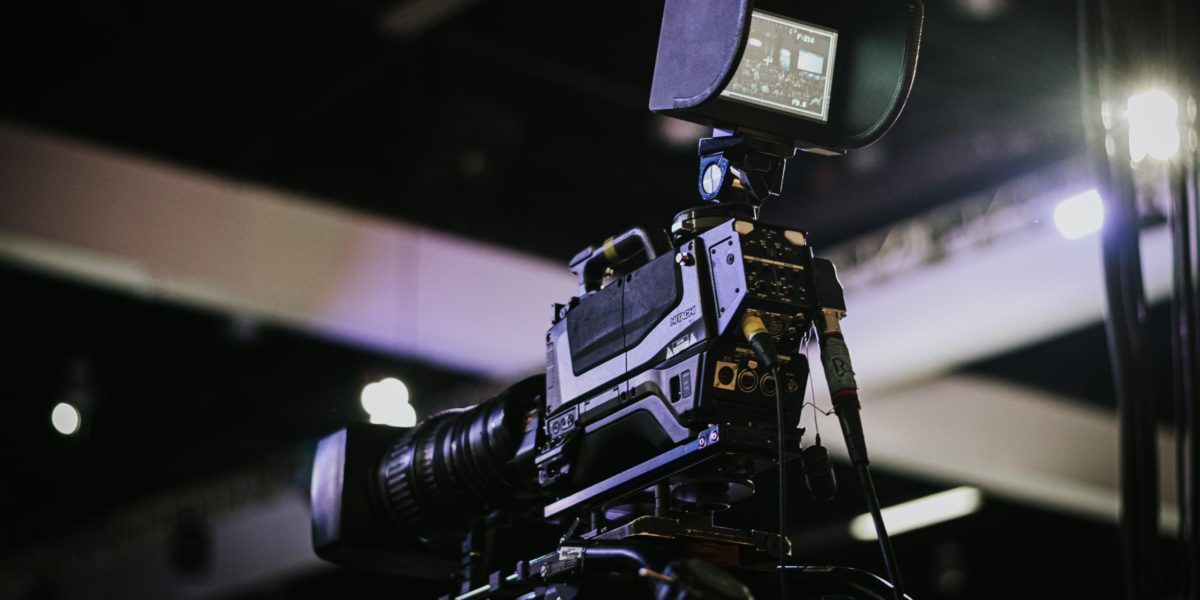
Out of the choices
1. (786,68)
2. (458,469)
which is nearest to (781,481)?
(786,68)

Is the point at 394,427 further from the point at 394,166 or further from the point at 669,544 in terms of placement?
the point at 394,166

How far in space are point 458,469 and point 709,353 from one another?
20.3 inches

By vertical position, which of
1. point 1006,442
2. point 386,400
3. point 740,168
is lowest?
point 740,168

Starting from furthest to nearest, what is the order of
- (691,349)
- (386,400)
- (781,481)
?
(386,400)
(691,349)
(781,481)

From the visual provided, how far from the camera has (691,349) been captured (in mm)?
1326

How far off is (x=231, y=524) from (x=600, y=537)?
23.4 feet

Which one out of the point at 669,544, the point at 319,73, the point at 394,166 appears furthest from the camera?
the point at 394,166

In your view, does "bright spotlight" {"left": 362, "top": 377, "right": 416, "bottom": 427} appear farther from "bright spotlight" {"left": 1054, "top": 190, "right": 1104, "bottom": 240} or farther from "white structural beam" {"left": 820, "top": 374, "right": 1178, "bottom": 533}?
"bright spotlight" {"left": 1054, "top": 190, "right": 1104, "bottom": 240}

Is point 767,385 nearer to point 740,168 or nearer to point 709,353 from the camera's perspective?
point 709,353

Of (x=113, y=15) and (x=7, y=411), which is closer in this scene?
(x=113, y=15)

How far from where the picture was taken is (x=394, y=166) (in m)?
5.35

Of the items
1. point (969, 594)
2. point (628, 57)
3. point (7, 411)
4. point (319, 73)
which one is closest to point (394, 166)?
point (319, 73)

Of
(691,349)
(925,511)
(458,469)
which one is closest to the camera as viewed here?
(691,349)

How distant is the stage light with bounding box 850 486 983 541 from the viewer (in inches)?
294
